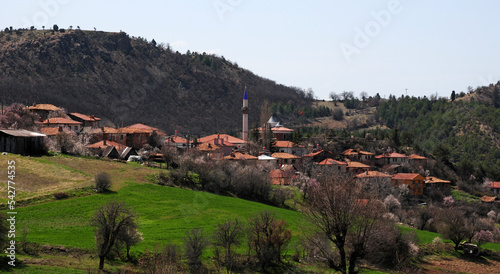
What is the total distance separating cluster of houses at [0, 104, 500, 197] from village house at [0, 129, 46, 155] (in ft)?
29.9

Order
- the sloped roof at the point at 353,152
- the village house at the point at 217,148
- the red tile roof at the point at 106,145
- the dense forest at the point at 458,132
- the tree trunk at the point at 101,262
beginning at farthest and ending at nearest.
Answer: the dense forest at the point at 458,132 < the sloped roof at the point at 353,152 < the village house at the point at 217,148 < the red tile roof at the point at 106,145 < the tree trunk at the point at 101,262

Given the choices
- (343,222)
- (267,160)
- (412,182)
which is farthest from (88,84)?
(343,222)

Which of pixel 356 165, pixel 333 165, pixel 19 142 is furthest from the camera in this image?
pixel 356 165

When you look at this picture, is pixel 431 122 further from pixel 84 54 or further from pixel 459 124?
pixel 84 54

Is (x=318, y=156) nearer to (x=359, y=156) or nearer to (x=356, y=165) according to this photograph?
(x=356, y=165)

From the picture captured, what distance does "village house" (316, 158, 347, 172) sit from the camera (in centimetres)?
9161

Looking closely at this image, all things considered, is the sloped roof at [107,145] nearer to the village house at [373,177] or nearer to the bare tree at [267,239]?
the village house at [373,177]

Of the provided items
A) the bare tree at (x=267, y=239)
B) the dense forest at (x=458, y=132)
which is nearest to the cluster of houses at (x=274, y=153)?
the dense forest at (x=458, y=132)

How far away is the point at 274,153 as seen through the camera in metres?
95.6

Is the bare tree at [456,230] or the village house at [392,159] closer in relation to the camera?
the bare tree at [456,230]

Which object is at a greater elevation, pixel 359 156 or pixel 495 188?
pixel 359 156

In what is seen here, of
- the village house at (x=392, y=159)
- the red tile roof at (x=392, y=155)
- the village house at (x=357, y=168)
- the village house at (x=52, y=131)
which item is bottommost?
the village house at (x=357, y=168)

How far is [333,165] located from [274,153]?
1016 cm

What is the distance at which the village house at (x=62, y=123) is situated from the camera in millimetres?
86250
